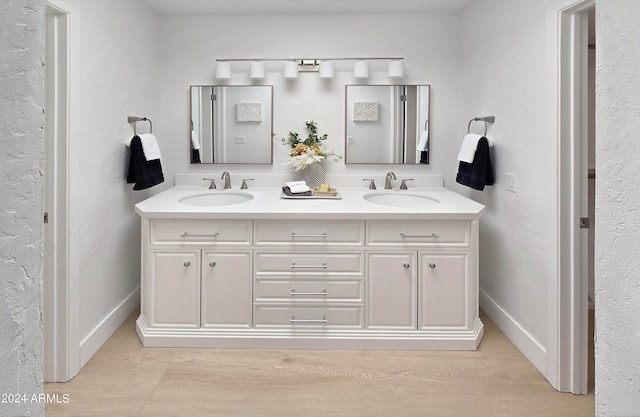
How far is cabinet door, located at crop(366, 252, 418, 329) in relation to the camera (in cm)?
256

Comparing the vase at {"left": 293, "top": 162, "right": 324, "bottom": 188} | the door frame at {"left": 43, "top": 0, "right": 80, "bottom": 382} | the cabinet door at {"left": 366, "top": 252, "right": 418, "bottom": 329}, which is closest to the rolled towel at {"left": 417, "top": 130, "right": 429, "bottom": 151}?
the vase at {"left": 293, "top": 162, "right": 324, "bottom": 188}

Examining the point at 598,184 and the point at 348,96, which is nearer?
the point at 598,184

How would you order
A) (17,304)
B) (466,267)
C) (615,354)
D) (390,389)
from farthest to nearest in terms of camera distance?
1. (466,267)
2. (390,389)
3. (615,354)
4. (17,304)

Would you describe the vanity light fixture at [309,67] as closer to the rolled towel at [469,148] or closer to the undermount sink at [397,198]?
the rolled towel at [469,148]

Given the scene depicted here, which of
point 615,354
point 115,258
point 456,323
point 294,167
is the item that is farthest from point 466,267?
point 115,258

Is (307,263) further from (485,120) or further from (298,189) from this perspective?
(485,120)

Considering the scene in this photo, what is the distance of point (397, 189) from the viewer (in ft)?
11.2

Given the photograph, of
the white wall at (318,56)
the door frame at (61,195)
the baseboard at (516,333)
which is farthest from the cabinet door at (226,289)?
the baseboard at (516,333)

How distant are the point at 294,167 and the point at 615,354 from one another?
9.33 feet

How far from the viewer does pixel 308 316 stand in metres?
2.60

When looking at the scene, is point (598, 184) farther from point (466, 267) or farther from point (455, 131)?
point (455, 131)

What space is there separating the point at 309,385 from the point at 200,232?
42.4 inches

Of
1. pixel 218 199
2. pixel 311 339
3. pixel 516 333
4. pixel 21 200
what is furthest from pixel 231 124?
pixel 21 200

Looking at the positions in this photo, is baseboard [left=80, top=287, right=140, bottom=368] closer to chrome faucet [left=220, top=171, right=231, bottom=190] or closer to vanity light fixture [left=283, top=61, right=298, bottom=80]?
chrome faucet [left=220, top=171, right=231, bottom=190]
